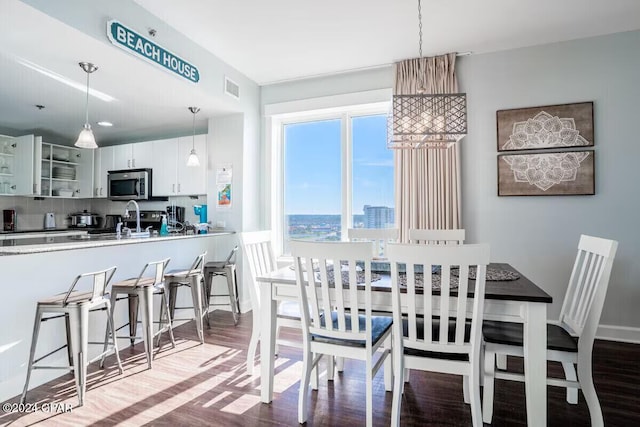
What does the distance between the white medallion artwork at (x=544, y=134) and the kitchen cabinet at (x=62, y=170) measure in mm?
6186

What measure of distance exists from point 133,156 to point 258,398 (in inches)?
181

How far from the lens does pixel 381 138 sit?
13.7ft

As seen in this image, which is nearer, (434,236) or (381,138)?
(434,236)

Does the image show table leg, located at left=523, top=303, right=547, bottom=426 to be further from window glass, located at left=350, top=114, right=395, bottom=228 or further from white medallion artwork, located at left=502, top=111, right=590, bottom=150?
window glass, located at left=350, top=114, right=395, bottom=228

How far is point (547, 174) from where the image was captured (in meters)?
3.33

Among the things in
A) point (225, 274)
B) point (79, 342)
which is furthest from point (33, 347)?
point (225, 274)

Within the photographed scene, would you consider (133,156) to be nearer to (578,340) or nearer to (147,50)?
(147,50)

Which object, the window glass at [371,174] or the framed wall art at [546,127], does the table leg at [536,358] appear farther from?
the window glass at [371,174]

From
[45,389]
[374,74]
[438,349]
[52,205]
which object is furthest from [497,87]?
[52,205]

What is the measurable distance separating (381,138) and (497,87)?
4.33 feet

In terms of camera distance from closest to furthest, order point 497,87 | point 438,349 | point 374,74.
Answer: point 438,349, point 497,87, point 374,74

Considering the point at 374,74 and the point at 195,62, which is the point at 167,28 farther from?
the point at 374,74

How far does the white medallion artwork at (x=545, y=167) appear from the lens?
3246mm

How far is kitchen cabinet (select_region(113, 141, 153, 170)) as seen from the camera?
5.26m
